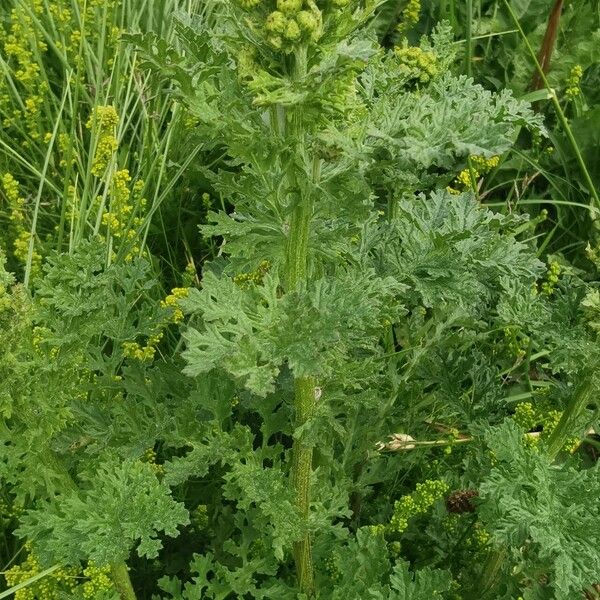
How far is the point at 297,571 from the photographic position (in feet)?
6.65

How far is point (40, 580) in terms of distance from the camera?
6.96ft

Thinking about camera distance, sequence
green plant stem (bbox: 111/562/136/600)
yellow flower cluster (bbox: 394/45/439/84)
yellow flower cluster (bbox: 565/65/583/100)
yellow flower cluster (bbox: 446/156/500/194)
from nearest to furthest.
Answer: yellow flower cluster (bbox: 394/45/439/84)
green plant stem (bbox: 111/562/136/600)
yellow flower cluster (bbox: 446/156/500/194)
yellow flower cluster (bbox: 565/65/583/100)

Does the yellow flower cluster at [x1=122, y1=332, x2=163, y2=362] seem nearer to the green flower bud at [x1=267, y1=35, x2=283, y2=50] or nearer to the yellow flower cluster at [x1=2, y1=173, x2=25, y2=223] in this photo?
the yellow flower cluster at [x1=2, y1=173, x2=25, y2=223]

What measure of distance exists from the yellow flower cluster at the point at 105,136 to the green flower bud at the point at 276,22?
1.49m

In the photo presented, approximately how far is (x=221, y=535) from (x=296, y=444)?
1.81 ft

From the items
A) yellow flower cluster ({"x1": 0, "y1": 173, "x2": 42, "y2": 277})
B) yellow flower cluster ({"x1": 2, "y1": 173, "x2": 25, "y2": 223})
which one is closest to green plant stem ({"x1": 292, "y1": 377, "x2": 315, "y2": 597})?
yellow flower cluster ({"x1": 0, "y1": 173, "x2": 42, "y2": 277})

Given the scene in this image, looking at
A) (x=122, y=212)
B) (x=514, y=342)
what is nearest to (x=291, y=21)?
(x=514, y=342)

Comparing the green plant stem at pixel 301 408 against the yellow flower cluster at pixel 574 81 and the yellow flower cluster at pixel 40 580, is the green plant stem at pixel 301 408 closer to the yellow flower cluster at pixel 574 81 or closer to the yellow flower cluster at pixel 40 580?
the yellow flower cluster at pixel 40 580

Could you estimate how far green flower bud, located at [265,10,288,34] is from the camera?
124cm

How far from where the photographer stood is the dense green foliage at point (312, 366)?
144 cm

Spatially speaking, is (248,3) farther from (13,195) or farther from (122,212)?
(13,195)

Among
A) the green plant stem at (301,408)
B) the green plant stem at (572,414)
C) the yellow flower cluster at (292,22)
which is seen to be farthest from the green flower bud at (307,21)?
the green plant stem at (572,414)

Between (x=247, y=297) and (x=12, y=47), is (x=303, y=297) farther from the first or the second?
(x=12, y=47)

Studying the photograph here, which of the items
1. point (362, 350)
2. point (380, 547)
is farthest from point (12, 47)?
point (380, 547)
